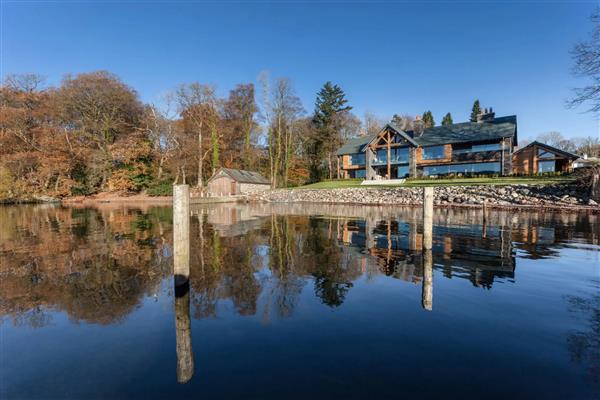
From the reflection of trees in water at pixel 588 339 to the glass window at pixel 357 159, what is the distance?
136ft

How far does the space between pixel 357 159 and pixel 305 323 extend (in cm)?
4364

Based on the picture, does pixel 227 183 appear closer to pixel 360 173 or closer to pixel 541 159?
pixel 360 173

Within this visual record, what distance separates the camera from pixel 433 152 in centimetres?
4281

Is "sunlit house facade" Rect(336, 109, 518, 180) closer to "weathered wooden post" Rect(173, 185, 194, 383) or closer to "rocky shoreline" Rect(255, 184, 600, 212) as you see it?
"rocky shoreline" Rect(255, 184, 600, 212)

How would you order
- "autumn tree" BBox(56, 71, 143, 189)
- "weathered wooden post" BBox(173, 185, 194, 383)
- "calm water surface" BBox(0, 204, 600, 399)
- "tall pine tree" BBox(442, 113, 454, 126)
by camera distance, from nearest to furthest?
1. "calm water surface" BBox(0, 204, 600, 399)
2. "weathered wooden post" BBox(173, 185, 194, 383)
3. "autumn tree" BBox(56, 71, 143, 189)
4. "tall pine tree" BBox(442, 113, 454, 126)

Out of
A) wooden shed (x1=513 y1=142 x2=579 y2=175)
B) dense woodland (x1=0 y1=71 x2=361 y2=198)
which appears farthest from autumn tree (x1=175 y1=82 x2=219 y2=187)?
wooden shed (x1=513 y1=142 x2=579 y2=175)

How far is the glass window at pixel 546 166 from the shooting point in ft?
130

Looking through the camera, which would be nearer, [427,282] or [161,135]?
[427,282]

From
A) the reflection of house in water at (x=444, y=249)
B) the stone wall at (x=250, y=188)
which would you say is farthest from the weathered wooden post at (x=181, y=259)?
the stone wall at (x=250, y=188)

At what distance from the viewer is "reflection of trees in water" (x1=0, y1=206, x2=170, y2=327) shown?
20.8 feet

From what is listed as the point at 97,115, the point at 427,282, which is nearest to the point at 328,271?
the point at 427,282

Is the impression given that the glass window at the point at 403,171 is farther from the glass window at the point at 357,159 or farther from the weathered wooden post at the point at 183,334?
the weathered wooden post at the point at 183,334

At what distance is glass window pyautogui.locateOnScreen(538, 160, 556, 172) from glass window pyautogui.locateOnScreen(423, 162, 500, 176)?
6.60 meters

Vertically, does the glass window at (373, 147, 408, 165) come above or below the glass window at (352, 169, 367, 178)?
above
